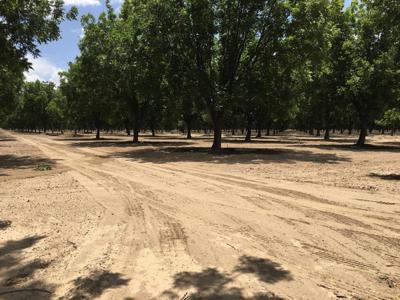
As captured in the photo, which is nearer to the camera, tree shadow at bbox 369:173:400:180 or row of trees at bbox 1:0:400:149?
tree shadow at bbox 369:173:400:180

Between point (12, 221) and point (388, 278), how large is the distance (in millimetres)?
6750

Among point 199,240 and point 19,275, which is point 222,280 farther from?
point 19,275

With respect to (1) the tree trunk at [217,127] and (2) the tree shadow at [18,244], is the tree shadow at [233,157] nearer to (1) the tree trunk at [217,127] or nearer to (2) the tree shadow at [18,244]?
(1) the tree trunk at [217,127]

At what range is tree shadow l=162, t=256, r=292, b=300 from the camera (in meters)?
4.51

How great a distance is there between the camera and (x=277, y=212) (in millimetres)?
8805

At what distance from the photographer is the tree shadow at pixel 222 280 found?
4.51 m

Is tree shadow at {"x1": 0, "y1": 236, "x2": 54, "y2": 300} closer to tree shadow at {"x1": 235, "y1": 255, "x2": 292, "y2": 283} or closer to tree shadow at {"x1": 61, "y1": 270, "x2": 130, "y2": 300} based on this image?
tree shadow at {"x1": 61, "y1": 270, "x2": 130, "y2": 300}

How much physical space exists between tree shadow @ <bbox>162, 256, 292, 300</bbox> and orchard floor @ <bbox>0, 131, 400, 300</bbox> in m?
0.01

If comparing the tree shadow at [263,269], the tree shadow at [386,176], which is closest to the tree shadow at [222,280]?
the tree shadow at [263,269]

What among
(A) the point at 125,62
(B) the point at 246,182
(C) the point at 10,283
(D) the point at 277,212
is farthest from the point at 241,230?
(A) the point at 125,62

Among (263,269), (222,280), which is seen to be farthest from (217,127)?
(222,280)

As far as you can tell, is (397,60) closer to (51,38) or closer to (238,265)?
(51,38)

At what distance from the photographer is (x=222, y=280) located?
4.95 m

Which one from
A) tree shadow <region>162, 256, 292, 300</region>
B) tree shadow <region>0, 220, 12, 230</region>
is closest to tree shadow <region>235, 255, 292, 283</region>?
tree shadow <region>162, 256, 292, 300</region>
